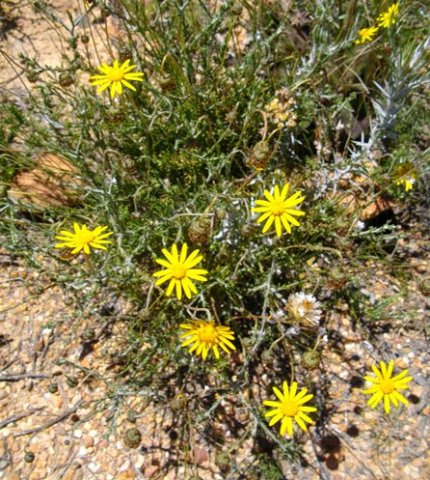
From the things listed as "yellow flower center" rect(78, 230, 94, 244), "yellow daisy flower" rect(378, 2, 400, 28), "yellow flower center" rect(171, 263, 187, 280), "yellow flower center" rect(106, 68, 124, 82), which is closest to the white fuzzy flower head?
"yellow flower center" rect(171, 263, 187, 280)

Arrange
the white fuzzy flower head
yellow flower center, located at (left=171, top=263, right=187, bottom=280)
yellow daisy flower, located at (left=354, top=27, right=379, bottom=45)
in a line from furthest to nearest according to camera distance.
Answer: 1. yellow daisy flower, located at (left=354, top=27, right=379, bottom=45)
2. the white fuzzy flower head
3. yellow flower center, located at (left=171, top=263, right=187, bottom=280)

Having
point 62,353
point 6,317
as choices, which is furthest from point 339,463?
point 6,317

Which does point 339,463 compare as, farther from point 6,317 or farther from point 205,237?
point 6,317

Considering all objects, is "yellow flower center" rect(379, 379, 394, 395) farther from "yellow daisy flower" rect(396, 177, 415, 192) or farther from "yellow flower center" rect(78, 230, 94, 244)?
"yellow flower center" rect(78, 230, 94, 244)

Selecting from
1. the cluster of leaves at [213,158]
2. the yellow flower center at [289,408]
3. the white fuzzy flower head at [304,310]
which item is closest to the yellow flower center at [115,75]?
the cluster of leaves at [213,158]

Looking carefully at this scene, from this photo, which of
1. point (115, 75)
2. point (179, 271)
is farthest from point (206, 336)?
point (115, 75)

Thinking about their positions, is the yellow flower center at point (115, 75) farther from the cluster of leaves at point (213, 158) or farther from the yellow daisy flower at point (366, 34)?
the yellow daisy flower at point (366, 34)

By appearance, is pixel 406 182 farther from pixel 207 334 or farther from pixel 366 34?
pixel 207 334
